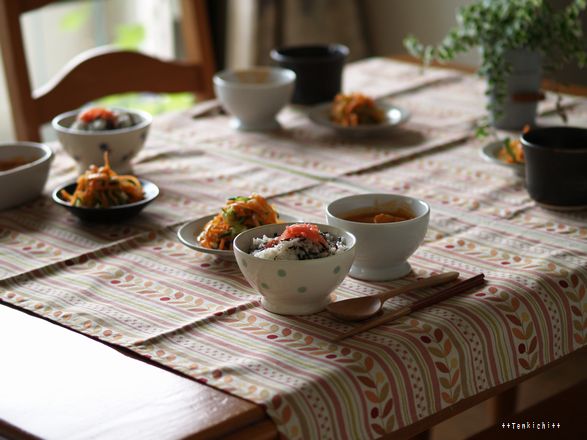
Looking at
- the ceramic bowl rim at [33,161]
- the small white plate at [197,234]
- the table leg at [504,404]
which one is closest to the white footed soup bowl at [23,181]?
the ceramic bowl rim at [33,161]

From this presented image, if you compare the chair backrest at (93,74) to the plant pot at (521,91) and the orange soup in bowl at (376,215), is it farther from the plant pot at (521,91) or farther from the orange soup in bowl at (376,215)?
the orange soup in bowl at (376,215)

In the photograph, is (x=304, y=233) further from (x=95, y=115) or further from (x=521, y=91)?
(x=521, y=91)

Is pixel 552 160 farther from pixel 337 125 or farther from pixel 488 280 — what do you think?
pixel 337 125

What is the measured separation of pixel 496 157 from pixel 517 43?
215 millimetres

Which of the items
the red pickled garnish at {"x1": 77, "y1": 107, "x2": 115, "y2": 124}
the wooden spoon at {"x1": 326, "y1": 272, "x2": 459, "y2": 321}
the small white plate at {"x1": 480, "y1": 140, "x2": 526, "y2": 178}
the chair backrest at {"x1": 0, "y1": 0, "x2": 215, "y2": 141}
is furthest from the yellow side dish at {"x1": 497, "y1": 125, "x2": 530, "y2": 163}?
the chair backrest at {"x1": 0, "y1": 0, "x2": 215, "y2": 141}

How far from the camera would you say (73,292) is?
108 cm

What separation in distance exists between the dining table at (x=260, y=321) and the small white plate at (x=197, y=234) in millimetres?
20

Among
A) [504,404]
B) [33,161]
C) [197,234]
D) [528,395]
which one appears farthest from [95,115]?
[528,395]

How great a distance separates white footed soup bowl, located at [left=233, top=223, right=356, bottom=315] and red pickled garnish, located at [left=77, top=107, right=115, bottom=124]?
60cm

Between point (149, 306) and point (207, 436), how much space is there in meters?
0.29

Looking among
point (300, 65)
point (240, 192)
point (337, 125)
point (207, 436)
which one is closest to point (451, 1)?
point (300, 65)

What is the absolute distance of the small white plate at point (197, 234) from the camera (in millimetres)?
1142

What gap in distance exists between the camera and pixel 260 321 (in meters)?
0.99

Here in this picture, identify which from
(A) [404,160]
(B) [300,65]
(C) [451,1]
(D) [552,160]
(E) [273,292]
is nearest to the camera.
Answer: (E) [273,292]
